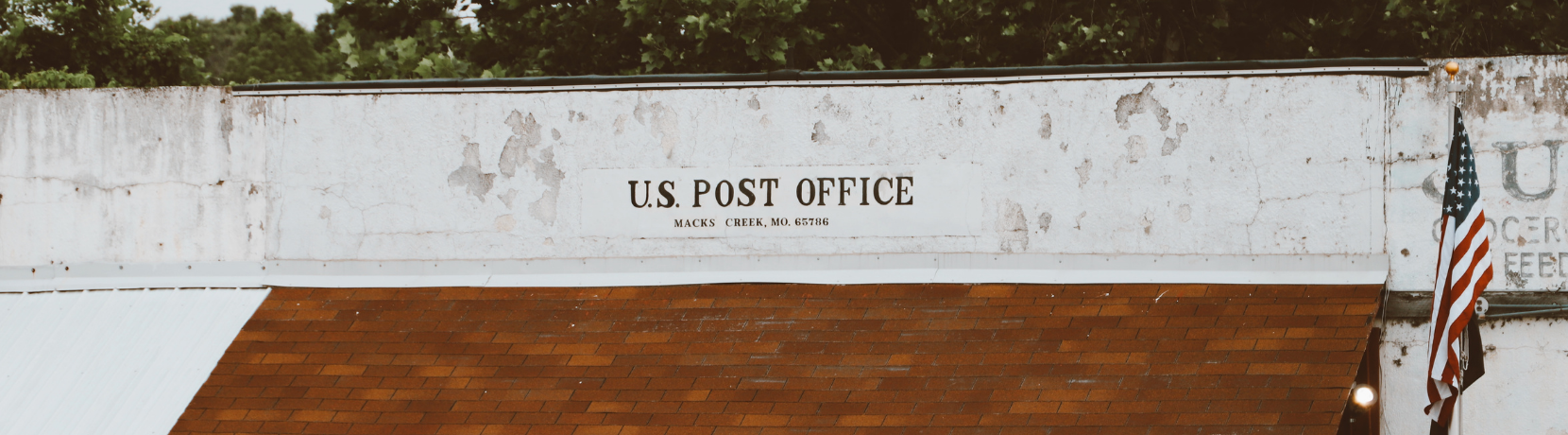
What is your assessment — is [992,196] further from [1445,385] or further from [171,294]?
[171,294]

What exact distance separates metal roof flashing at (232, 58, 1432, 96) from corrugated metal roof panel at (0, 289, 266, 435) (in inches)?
57.8

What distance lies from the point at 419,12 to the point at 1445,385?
506 inches

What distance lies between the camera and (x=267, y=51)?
49.6 metres

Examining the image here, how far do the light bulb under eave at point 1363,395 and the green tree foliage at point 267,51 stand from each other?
Result: 105 ft

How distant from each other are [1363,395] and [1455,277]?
1088 mm

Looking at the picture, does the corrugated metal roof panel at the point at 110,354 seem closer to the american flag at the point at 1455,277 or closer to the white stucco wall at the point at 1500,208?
the american flag at the point at 1455,277

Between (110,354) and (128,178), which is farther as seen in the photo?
(128,178)

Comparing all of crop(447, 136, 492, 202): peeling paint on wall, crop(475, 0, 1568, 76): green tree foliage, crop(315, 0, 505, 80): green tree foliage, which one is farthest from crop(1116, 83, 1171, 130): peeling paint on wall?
crop(315, 0, 505, 80): green tree foliage

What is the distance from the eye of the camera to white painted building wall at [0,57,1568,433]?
728cm

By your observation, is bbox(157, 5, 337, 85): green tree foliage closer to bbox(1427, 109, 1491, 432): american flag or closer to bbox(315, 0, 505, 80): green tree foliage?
bbox(315, 0, 505, 80): green tree foliage

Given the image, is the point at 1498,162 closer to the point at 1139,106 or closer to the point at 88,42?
the point at 1139,106

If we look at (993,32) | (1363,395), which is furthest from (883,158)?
(993,32)

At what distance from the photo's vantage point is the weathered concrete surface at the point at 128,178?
8133mm

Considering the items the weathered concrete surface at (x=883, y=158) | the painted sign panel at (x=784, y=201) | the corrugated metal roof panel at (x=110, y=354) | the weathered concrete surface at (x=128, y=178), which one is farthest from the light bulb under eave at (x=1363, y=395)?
the weathered concrete surface at (x=128, y=178)
